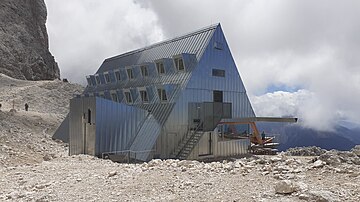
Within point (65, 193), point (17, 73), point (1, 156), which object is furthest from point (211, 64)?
point (17, 73)

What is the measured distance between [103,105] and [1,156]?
7415mm

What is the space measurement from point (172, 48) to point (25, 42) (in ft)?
301

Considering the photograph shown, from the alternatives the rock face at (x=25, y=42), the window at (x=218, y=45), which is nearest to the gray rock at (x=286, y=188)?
the window at (x=218, y=45)

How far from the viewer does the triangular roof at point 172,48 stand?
29.4m

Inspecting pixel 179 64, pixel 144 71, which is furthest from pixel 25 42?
pixel 179 64

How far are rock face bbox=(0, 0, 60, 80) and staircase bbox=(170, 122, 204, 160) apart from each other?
84.0 metres

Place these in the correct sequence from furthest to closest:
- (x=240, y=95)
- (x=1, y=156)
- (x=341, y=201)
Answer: (x=240, y=95) → (x=1, y=156) → (x=341, y=201)

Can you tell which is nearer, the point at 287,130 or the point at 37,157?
the point at 37,157

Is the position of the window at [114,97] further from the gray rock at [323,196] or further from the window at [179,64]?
the gray rock at [323,196]

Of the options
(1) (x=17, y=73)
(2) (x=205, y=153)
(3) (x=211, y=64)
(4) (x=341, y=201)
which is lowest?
(2) (x=205, y=153)

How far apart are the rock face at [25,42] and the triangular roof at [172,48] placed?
68.6 m

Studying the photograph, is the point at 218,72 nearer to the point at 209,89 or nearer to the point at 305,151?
the point at 209,89

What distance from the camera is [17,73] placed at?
96.2 meters

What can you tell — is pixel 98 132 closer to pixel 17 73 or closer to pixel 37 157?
pixel 37 157
